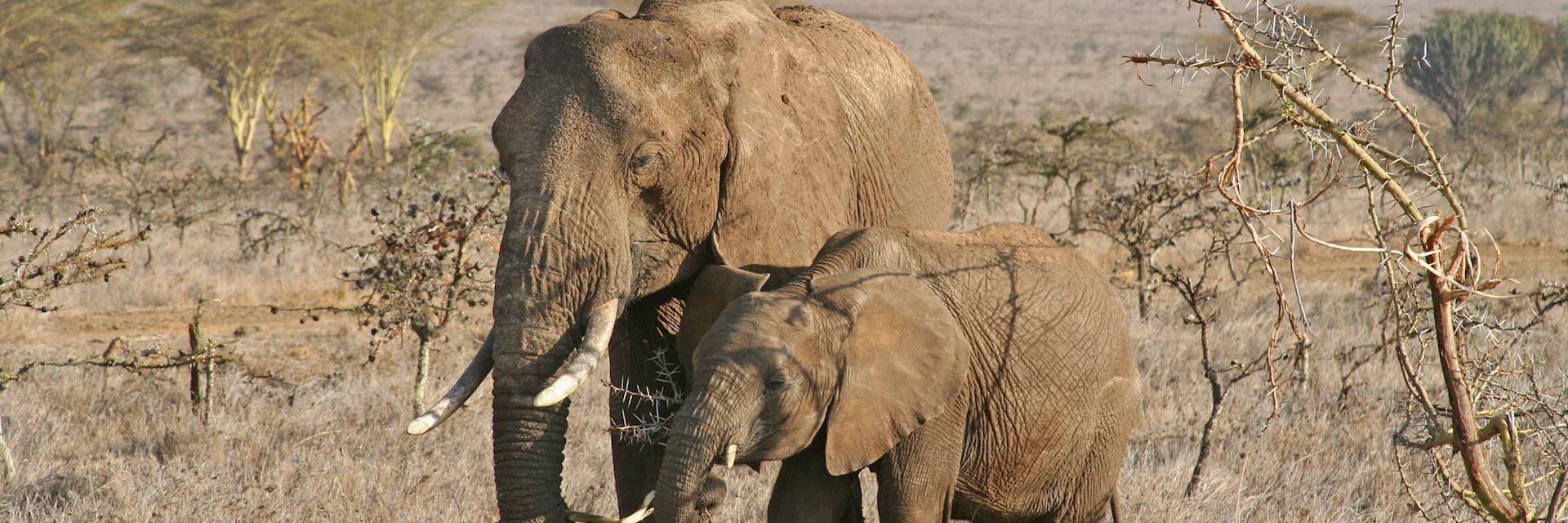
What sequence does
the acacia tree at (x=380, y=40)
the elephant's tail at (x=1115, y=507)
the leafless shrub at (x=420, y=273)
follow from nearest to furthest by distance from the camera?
the elephant's tail at (x=1115, y=507) → the leafless shrub at (x=420, y=273) → the acacia tree at (x=380, y=40)

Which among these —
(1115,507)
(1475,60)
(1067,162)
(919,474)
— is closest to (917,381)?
(919,474)

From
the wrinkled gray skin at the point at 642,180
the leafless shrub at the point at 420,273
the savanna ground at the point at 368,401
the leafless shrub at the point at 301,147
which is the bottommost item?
the leafless shrub at the point at 301,147

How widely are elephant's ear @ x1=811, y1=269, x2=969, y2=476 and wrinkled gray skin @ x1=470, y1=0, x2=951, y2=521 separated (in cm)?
59

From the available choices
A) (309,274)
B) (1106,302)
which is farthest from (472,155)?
(1106,302)

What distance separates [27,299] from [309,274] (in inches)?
240

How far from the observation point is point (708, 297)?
4.39 m

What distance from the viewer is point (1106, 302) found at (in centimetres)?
500

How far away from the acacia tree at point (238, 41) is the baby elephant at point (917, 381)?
21.5 metres

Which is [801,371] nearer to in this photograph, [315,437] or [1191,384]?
[315,437]

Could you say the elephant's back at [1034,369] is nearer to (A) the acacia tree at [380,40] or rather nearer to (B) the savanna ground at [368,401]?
(B) the savanna ground at [368,401]

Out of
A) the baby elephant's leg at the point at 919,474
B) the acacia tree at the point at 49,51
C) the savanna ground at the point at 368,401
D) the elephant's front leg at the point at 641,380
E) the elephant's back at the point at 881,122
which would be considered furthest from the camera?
the acacia tree at the point at 49,51

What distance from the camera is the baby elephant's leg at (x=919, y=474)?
166 inches

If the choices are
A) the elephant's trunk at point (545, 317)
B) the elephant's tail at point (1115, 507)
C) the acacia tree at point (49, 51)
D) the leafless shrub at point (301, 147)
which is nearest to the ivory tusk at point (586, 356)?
the elephant's trunk at point (545, 317)

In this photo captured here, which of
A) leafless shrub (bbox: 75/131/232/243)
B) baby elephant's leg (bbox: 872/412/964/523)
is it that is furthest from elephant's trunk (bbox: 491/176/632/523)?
leafless shrub (bbox: 75/131/232/243)
